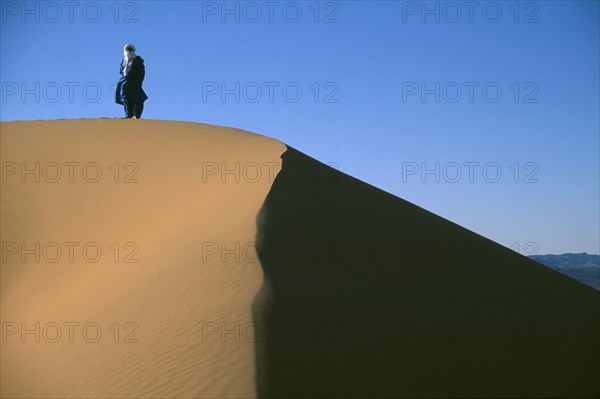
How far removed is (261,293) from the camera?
9.12 metres

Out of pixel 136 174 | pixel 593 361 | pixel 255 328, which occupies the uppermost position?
pixel 136 174

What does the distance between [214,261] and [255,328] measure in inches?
90.6

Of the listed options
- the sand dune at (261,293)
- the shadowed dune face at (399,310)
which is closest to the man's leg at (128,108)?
the sand dune at (261,293)

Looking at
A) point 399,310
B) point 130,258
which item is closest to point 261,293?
point 399,310

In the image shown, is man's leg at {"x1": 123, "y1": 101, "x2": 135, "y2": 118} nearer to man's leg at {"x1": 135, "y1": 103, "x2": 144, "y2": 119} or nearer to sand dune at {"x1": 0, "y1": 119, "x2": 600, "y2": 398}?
man's leg at {"x1": 135, "y1": 103, "x2": 144, "y2": 119}

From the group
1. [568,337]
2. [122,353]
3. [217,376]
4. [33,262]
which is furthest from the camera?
[33,262]

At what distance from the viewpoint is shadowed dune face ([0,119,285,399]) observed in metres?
8.55

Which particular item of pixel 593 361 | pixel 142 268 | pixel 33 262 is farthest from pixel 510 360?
pixel 33 262

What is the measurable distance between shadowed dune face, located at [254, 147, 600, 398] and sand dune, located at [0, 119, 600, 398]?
0.03m

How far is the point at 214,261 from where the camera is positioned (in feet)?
34.6

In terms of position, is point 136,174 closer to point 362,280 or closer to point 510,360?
point 362,280

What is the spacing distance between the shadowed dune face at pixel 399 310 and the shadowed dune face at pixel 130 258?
Answer: 17.9 inches

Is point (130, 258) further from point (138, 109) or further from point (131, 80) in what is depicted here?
point (138, 109)

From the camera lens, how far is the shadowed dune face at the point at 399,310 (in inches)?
317
